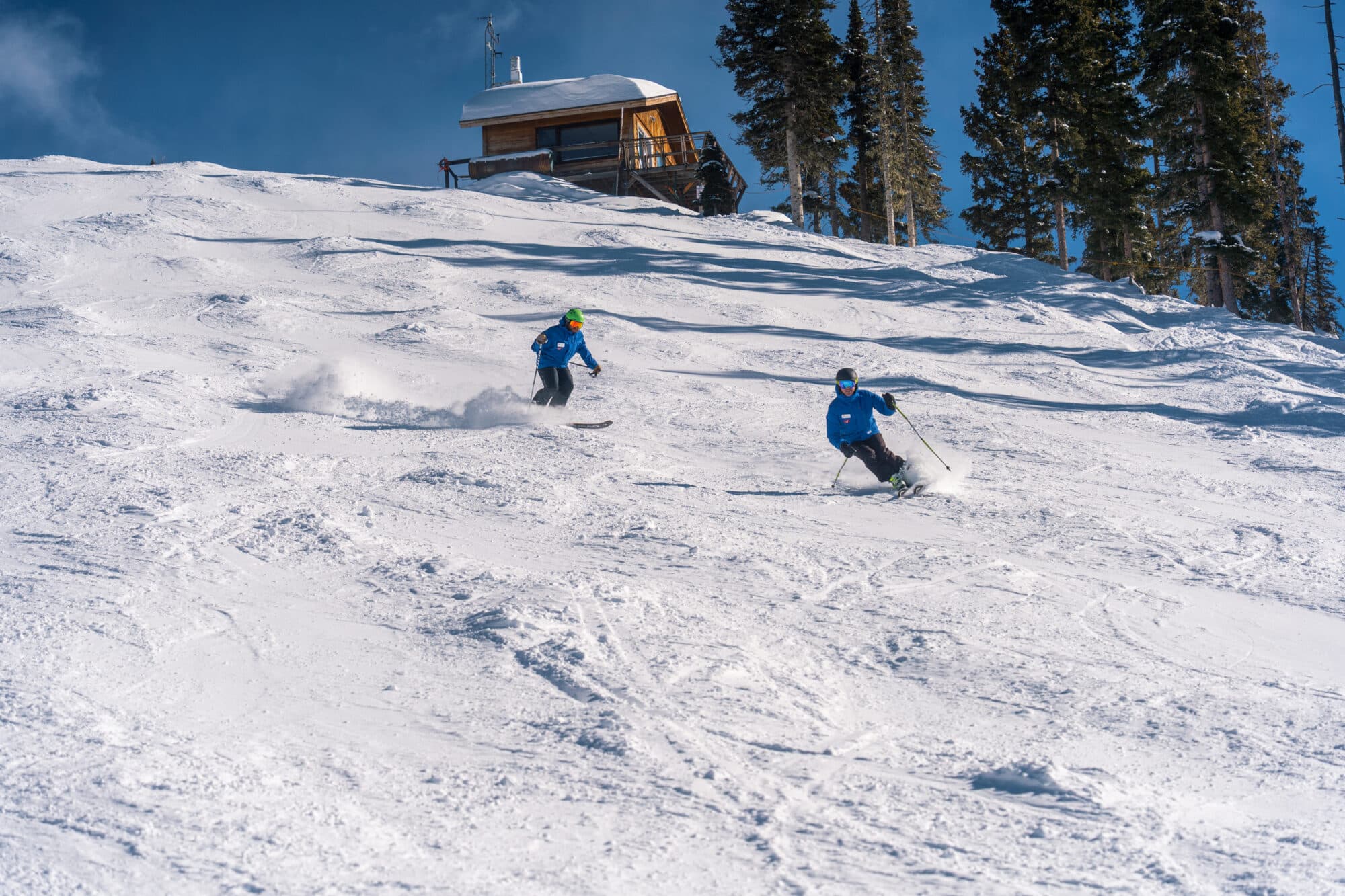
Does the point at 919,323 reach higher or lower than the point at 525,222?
lower

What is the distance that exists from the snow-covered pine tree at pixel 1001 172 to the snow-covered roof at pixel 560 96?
41.2ft

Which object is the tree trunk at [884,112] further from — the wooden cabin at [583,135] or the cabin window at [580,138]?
the cabin window at [580,138]

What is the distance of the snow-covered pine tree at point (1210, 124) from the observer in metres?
23.9

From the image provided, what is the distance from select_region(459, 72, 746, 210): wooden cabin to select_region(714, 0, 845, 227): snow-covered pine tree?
2.83 meters

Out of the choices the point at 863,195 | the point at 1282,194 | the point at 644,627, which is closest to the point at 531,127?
the point at 863,195

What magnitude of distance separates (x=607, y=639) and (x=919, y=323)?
565 inches

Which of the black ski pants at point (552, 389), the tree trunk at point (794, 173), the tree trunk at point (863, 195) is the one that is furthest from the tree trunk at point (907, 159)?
the black ski pants at point (552, 389)

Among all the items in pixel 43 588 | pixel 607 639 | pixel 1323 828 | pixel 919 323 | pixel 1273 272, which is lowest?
pixel 1323 828

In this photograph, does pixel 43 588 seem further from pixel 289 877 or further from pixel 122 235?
pixel 122 235

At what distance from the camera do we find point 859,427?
8.78 m

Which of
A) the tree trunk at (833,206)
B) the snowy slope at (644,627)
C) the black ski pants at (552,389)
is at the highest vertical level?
the tree trunk at (833,206)

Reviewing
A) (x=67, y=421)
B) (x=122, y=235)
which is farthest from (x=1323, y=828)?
(x=122, y=235)

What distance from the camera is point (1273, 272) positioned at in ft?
114

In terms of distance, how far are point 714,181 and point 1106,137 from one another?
12319mm
